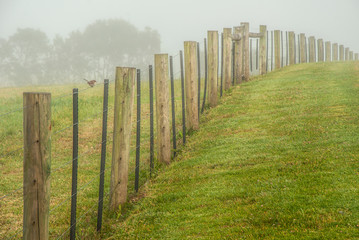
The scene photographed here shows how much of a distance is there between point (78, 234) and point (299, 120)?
6.49 meters

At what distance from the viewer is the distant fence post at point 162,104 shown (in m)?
8.70

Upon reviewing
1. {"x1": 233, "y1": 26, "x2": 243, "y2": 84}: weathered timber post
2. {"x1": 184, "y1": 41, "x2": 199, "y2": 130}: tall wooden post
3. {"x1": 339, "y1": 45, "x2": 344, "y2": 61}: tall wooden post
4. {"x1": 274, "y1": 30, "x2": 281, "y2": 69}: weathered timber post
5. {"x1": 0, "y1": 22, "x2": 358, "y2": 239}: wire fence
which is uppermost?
{"x1": 339, "y1": 45, "x2": 344, "y2": 61}: tall wooden post

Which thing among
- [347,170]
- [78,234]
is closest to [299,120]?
[347,170]

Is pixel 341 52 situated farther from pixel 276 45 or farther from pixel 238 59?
pixel 238 59

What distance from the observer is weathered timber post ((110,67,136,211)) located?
6.57m

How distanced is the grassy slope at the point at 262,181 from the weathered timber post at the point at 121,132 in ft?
1.30

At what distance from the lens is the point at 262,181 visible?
6902mm

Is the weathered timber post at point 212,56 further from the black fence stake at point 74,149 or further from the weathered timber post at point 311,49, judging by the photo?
the weathered timber post at point 311,49

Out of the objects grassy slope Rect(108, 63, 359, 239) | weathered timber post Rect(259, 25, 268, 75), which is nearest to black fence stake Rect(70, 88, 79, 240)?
grassy slope Rect(108, 63, 359, 239)

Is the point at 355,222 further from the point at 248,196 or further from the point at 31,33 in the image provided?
the point at 31,33

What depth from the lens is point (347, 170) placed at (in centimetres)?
684

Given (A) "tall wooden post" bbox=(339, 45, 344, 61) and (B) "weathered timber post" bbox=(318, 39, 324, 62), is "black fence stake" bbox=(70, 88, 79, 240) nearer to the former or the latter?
(B) "weathered timber post" bbox=(318, 39, 324, 62)

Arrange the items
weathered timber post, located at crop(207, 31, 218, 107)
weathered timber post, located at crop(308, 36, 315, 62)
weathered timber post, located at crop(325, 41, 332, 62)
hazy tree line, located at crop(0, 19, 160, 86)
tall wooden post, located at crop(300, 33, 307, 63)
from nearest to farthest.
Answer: weathered timber post, located at crop(207, 31, 218, 107)
tall wooden post, located at crop(300, 33, 307, 63)
weathered timber post, located at crop(308, 36, 315, 62)
weathered timber post, located at crop(325, 41, 332, 62)
hazy tree line, located at crop(0, 19, 160, 86)

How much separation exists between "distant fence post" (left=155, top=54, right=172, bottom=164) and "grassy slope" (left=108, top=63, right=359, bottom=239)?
47 centimetres
